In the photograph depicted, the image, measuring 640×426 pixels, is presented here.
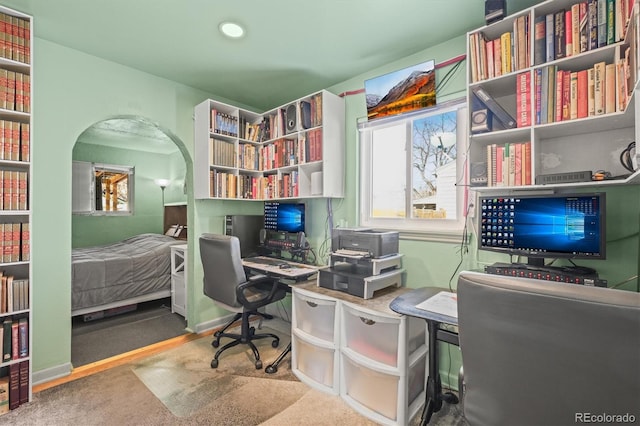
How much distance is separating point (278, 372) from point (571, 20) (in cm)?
289

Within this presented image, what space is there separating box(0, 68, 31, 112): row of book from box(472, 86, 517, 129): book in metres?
2.94

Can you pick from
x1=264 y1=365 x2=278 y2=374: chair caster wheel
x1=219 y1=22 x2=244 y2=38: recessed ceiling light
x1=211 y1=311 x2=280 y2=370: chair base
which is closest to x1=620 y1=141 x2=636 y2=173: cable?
x1=219 y1=22 x2=244 y2=38: recessed ceiling light

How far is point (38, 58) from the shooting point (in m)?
2.21

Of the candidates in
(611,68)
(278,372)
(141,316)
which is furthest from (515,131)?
(141,316)

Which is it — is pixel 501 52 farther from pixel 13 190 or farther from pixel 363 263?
pixel 13 190

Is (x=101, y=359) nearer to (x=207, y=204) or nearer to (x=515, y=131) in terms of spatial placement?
(x=207, y=204)

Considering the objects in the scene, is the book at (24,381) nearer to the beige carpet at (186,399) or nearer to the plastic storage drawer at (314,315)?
the beige carpet at (186,399)

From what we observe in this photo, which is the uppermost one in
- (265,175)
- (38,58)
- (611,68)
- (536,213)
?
(38,58)

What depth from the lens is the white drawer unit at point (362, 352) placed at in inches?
67.2

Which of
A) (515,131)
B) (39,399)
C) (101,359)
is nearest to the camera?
(515,131)

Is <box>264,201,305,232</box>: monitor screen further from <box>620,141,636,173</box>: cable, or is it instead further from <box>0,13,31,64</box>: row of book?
<box>620,141,636,173</box>: cable

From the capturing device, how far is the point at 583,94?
4.81 ft

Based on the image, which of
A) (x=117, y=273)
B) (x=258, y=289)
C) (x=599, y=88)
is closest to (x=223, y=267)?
(x=258, y=289)

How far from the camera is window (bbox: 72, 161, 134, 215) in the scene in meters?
4.88
